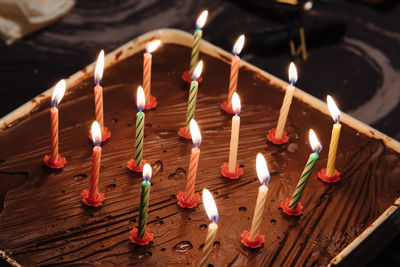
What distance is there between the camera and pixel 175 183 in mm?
1780

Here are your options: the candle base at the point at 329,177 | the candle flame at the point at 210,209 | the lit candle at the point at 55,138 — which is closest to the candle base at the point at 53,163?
the lit candle at the point at 55,138

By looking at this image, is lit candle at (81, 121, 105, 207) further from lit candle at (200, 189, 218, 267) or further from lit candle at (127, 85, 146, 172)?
lit candle at (200, 189, 218, 267)

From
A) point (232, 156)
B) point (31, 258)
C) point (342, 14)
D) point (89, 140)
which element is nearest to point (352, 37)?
point (342, 14)

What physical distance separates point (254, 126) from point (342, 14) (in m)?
1.26

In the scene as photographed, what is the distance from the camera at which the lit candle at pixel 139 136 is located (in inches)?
66.7

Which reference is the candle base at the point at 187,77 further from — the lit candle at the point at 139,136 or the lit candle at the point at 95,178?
the lit candle at the point at 95,178

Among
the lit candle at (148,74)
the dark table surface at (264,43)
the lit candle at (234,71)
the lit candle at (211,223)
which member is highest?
the dark table surface at (264,43)

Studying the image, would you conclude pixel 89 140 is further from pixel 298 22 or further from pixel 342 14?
pixel 342 14

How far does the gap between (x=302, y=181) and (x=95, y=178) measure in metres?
0.59

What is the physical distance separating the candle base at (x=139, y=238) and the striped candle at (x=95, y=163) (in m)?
0.16

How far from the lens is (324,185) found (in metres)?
1.81

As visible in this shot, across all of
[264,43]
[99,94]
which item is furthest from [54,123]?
[264,43]

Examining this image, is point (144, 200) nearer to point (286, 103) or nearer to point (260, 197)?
point (260, 197)

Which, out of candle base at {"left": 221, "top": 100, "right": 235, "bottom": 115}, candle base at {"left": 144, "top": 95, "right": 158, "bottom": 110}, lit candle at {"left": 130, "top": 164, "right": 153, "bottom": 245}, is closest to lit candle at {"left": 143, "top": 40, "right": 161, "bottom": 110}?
candle base at {"left": 144, "top": 95, "right": 158, "bottom": 110}
